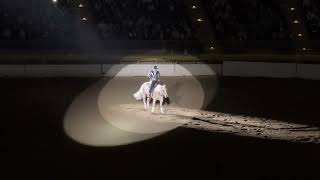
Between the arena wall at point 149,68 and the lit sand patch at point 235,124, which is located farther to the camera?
the arena wall at point 149,68

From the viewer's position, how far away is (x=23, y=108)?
17.5 m

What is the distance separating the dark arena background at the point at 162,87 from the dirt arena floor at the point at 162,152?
3 centimetres

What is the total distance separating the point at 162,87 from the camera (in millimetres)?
15602

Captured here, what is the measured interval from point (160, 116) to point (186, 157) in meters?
5.22

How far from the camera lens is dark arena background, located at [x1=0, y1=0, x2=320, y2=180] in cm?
1037

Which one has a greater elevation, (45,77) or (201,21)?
(201,21)

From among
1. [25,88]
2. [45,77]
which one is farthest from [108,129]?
[45,77]

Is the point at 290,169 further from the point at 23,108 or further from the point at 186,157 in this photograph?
the point at 23,108

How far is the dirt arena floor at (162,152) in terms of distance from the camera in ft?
30.8

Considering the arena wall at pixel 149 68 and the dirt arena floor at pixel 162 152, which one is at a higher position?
the arena wall at pixel 149 68

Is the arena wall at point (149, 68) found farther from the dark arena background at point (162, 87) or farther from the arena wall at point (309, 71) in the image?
the arena wall at point (309, 71)

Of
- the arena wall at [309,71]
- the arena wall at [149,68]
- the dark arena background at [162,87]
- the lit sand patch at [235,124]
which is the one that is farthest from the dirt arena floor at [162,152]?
the arena wall at [149,68]

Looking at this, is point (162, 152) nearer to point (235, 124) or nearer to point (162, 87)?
point (235, 124)

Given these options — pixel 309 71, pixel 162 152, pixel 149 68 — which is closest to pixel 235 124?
pixel 162 152
